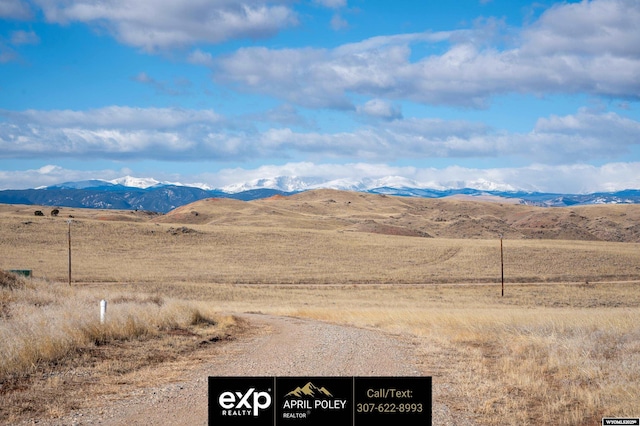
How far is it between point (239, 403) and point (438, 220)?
459 feet

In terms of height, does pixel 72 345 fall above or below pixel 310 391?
below

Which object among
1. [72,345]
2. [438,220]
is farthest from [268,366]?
[438,220]

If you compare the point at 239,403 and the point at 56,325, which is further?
the point at 56,325

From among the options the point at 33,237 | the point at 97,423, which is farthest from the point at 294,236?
the point at 97,423

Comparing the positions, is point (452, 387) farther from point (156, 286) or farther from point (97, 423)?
point (156, 286)

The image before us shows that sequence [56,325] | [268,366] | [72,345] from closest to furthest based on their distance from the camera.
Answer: [268,366] < [72,345] < [56,325]

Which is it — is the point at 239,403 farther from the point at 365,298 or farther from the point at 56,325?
the point at 365,298

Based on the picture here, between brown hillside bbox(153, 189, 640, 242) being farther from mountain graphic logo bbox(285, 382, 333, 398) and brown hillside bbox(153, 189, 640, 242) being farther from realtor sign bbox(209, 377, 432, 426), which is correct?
mountain graphic logo bbox(285, 382, 333, 398)

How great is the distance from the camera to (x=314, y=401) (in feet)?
23.9

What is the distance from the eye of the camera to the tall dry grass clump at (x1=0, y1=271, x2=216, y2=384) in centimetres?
1154

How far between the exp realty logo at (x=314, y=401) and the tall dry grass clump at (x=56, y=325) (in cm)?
604

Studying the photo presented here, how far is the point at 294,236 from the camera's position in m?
89.2

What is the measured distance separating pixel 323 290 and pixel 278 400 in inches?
1748

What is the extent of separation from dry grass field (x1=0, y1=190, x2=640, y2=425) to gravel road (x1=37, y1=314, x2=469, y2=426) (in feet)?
2.46
